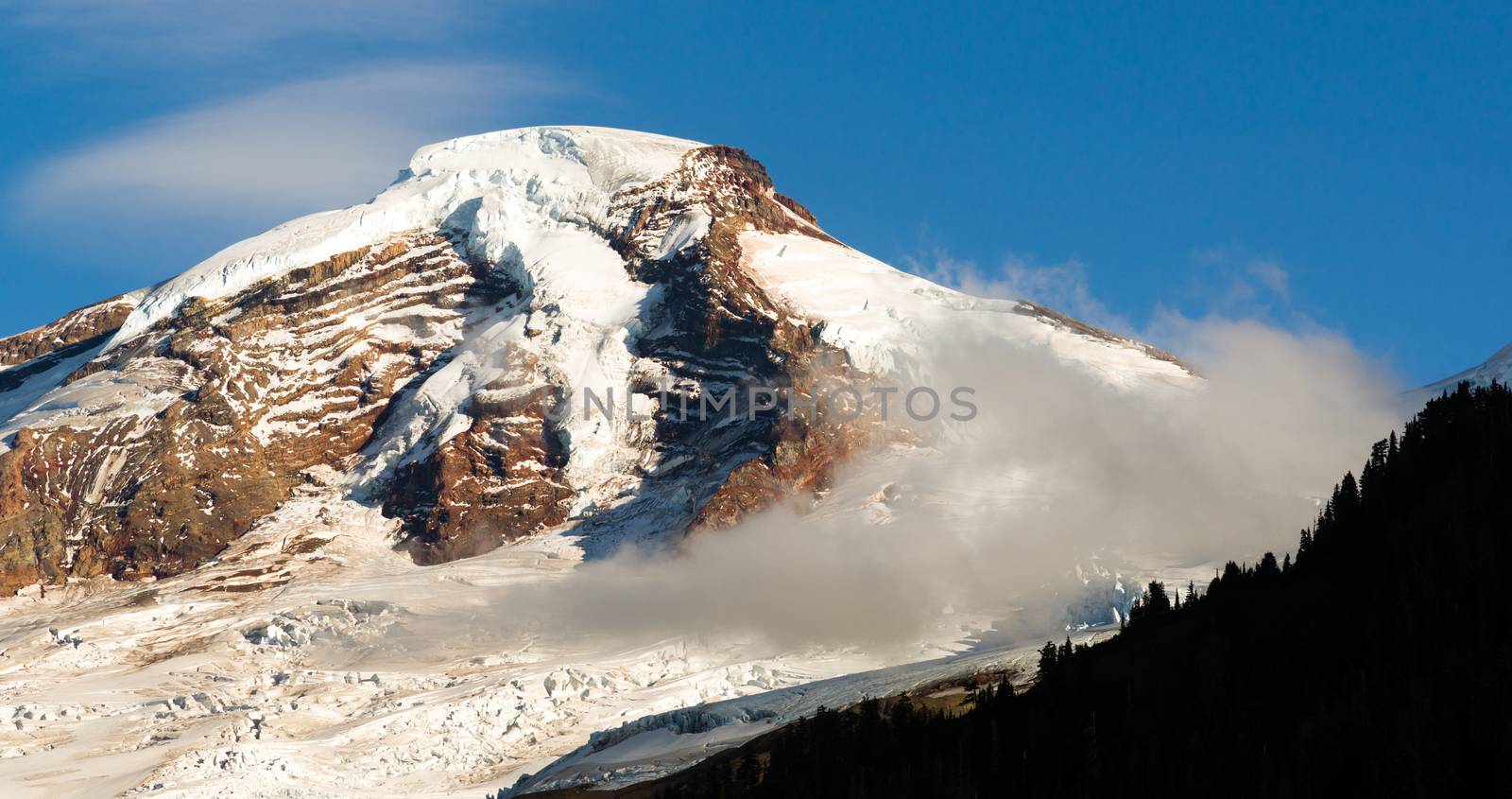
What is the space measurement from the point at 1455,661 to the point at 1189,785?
2511 centimetres

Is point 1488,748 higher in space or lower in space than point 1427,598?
lower

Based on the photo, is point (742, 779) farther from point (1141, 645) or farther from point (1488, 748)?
point (1488, 748)

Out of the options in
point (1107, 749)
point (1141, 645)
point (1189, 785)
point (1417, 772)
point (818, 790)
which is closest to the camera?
point (1417, 772)

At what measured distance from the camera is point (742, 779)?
19238cm

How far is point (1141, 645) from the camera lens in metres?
196

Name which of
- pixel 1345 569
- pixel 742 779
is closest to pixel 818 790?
pixel 742 779

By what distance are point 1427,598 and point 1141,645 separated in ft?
100

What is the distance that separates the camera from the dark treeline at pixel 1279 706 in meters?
155

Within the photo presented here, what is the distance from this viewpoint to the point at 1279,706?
169500mm

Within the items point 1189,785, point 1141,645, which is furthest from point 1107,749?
point 1141,645

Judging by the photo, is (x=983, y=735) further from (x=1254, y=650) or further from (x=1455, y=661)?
(x=1455, y=661)

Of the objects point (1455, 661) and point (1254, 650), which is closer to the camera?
point (1455, 661)

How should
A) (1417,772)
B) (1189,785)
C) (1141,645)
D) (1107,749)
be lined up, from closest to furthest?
(1417,772) → (1189,785) → (1107,749) → (1141,645)

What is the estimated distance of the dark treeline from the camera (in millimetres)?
154750
